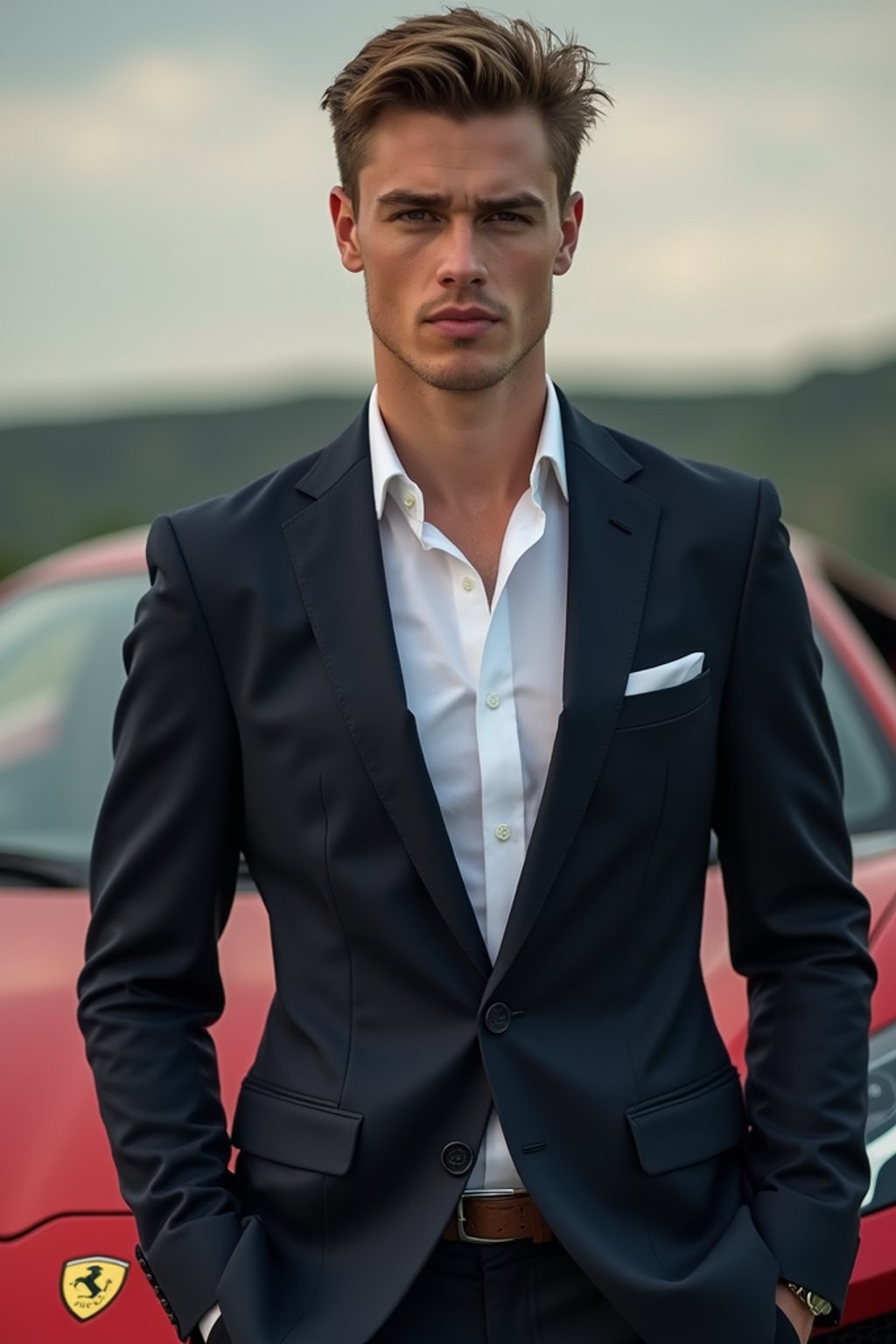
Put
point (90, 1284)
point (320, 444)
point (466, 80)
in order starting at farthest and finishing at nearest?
point (320, 444), point (90, 1284), point (466, 80)

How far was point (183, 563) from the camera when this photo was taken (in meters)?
1.76

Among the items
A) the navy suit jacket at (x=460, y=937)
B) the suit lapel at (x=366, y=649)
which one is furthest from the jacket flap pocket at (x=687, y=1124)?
the suit lapel at (x=366, y=649)

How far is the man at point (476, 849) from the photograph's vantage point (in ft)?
5.48

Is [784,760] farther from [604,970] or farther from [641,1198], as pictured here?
[641,1198]

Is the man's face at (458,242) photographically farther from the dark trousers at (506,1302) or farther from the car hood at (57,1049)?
the car hood at (57,1049)

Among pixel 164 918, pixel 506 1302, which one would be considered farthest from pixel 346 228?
pixel 506 1302

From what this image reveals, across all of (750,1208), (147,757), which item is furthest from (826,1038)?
(147,757)

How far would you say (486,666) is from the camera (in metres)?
1.71

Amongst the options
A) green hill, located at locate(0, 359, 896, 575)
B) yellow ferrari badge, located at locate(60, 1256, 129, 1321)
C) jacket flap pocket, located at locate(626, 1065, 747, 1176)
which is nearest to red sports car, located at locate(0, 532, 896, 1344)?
yellow ferrari badge, located at locate(60, 1256, 129, 1321)

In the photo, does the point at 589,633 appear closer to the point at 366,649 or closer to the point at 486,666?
the point at 486,666

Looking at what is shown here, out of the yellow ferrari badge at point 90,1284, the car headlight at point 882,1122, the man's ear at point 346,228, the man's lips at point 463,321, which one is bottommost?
the yellow ferrari badge at point 90,1284

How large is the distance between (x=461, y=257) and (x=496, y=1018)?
75cm

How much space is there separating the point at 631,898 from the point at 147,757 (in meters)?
0.51

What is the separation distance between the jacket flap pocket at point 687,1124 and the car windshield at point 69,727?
133cm
